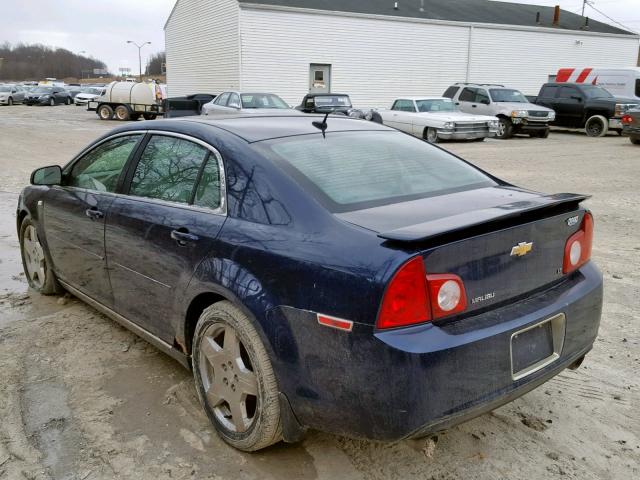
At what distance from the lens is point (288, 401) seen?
2.58 meters

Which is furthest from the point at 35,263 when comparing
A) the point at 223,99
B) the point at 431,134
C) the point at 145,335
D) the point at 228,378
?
the point at 223,99

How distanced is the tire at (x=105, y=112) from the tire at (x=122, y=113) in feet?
0.99

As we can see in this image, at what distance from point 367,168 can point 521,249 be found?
0.95 m

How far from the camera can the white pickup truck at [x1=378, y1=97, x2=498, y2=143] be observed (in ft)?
61.0

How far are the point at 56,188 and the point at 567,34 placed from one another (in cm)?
3699

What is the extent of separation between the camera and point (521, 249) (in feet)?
8.50

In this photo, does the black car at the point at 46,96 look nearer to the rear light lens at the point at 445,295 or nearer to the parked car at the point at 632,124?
the parked car at the point at 632,124

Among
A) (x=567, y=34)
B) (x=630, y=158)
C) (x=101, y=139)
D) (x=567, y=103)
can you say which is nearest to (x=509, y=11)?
(x=567, y=34)

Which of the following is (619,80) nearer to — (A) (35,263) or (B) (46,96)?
(A) (35,263)

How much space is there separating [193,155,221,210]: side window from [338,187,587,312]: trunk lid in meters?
0.78

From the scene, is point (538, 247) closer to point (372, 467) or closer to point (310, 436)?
point (372, 467)

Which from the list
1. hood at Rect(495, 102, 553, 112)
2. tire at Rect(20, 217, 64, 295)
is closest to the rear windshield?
tire at Rect(20, 217, 64, 295)

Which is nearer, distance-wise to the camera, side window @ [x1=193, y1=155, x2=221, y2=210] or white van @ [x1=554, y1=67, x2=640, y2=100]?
side window @ [x1=193, y1=155, x2=221, y2=210]

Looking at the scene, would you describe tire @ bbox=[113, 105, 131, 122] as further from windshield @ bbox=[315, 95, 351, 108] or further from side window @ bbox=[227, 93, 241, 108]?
windshield @ bbox=[315, 95, 351, 108]
